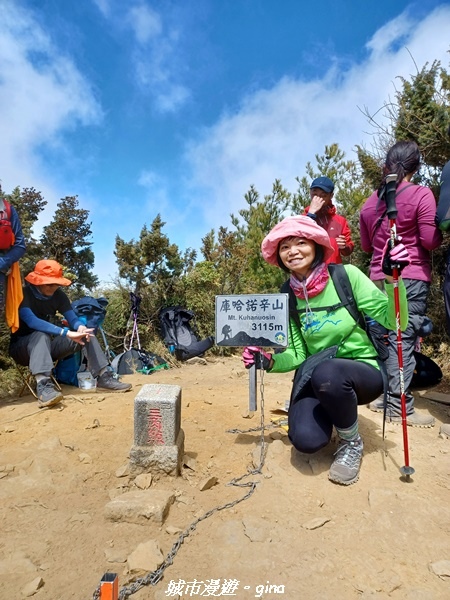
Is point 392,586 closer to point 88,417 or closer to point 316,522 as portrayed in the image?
point 316,522

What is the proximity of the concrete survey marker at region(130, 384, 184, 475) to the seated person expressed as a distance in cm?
181

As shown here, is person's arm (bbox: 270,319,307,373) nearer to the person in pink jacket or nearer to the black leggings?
the black leggings

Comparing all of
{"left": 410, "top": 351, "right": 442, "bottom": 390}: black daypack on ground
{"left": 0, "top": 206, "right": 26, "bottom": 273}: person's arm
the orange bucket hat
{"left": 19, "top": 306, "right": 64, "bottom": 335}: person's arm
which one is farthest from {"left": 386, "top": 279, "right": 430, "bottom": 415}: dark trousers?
{"left": 0, "top": 206, "right": 26, "bottom": 273}: person's arm

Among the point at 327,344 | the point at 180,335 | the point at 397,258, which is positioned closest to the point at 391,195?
the point at 397,258

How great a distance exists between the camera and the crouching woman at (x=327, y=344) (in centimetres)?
259

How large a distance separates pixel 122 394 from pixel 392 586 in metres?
3.62

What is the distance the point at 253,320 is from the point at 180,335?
16.7 ft

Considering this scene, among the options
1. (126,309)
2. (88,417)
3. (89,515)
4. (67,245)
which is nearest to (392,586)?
(89,515)

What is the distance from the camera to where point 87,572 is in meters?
1.86

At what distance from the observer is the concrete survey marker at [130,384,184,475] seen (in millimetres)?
2715

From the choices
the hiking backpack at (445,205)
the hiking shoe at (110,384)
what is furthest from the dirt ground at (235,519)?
the hiking backpack at (445,205)

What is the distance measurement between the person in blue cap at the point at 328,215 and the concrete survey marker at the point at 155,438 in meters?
2.15

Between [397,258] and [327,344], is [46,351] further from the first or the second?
[397,258]

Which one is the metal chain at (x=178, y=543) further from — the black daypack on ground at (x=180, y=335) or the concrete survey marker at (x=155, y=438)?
the black daypack on ground at (x=180, y=335)
